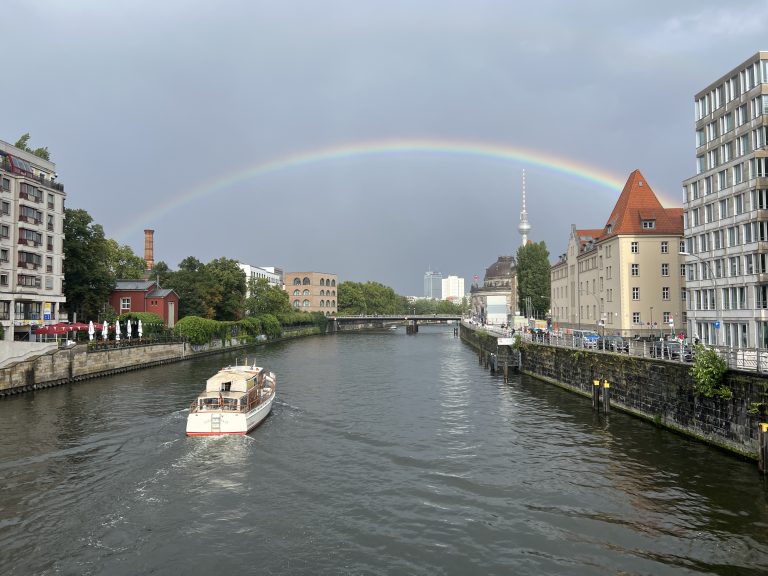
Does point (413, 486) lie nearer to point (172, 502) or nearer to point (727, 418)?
point (172, 502)

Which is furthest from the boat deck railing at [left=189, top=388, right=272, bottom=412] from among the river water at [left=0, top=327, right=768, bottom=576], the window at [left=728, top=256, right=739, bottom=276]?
the window at [left=728, top=256, right=739, bottom=276]

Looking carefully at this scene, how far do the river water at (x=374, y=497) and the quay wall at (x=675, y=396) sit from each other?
102 centimetres

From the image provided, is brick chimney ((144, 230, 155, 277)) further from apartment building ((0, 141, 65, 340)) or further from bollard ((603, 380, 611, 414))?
bollard ((603, 380, 611, 414))

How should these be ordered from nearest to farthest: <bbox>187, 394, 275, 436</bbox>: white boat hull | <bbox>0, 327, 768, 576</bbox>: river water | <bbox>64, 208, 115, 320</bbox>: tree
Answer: <bbox>0, 327, 768, 576</bbox>: river water
<bbox>187, 394, 275, 436</bbox>: white boat hull
<bbox>64, 208, 115, 320</bbox>: tree

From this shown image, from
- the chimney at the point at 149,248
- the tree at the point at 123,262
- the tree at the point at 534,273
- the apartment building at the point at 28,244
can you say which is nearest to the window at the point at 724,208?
the tree at the point at 534,273

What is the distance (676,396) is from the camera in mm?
32812

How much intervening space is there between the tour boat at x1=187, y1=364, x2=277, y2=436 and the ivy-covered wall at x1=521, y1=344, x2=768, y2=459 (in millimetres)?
27040

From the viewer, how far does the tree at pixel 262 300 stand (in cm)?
15050

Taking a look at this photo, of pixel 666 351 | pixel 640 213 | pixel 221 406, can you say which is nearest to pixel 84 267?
pixel 221 406

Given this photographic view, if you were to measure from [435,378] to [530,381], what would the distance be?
1167 cm

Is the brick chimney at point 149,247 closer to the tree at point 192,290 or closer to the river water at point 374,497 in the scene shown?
the tree at point 192,290

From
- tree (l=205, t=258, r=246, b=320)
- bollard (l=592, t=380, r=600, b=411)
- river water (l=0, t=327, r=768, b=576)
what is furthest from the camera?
tree (l=205, t=258, r=246, b=320)

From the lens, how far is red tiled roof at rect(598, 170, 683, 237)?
79750 mm

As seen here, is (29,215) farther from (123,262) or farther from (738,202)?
(738,202)
